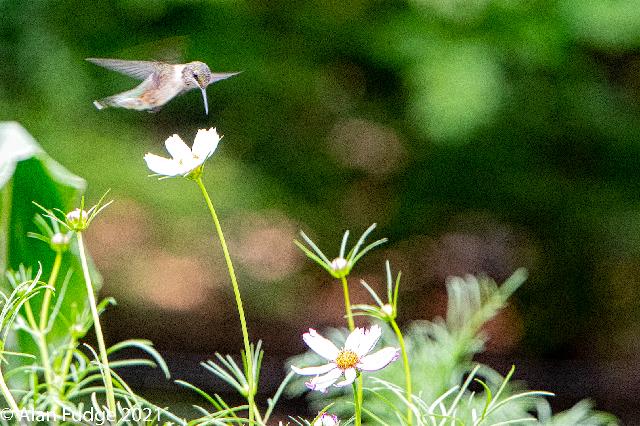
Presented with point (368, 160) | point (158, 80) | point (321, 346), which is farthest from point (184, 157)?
point (368, 160)

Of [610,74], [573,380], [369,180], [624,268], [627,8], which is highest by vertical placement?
[627,8]

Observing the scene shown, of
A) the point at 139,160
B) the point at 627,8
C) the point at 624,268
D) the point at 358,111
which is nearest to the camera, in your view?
the point at 627,8

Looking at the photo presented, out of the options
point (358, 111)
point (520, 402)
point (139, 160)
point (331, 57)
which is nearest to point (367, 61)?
point (331, 57)

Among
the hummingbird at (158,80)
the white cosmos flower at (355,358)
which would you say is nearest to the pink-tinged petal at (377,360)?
the white cosmos flower at (355,358)

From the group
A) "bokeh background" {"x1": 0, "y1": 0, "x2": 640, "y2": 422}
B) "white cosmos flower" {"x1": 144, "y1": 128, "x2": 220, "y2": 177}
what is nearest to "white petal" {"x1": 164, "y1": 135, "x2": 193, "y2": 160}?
"white cosmos flower" {"x1": 144, "y1": 128, "x2": 220, "y2": 177}

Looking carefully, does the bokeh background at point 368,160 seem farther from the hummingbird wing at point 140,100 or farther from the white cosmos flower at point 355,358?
the white cosmos flower at point 355,358

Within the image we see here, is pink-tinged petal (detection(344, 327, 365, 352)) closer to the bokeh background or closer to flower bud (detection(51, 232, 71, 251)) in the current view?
flower bud (detection(51, 232, 71, 251))

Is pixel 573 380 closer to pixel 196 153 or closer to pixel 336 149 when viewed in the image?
pixel 336 149
